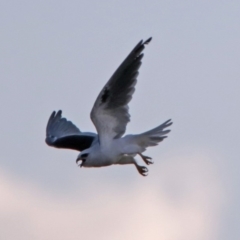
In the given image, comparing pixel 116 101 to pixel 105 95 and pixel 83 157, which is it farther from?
pixel 83 157

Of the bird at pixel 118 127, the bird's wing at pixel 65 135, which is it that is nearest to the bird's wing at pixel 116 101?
the bird at pixel 118 127

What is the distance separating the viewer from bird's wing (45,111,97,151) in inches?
552

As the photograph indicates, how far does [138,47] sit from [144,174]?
5.92ft

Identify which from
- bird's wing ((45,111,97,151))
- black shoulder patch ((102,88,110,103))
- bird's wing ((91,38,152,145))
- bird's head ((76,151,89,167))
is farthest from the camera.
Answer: bird's wing ((45,111,97,151))

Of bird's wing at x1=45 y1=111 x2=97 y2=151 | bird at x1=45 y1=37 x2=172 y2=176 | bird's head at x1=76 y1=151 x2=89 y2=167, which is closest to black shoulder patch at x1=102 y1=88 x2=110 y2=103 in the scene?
bird at x1=45 y1=37 x2=172 y2=176

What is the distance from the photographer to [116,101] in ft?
41.5

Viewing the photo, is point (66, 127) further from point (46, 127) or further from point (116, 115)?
point (116, 115)

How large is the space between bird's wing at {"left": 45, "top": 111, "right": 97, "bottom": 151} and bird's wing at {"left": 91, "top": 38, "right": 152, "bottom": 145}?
0.99 metres

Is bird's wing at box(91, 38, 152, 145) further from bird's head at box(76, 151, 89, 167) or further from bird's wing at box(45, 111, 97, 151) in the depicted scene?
bird's wing at box(45, 111, 97, 151)

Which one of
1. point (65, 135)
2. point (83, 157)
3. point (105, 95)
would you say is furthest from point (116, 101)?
point (65, 135)

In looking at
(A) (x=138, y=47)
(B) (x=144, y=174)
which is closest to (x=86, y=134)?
(B) (x=144, y=174)

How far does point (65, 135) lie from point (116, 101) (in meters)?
2.42

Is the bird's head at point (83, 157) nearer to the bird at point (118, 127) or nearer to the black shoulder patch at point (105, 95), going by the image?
the bird at point (118, 127)

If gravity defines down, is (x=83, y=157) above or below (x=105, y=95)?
below
